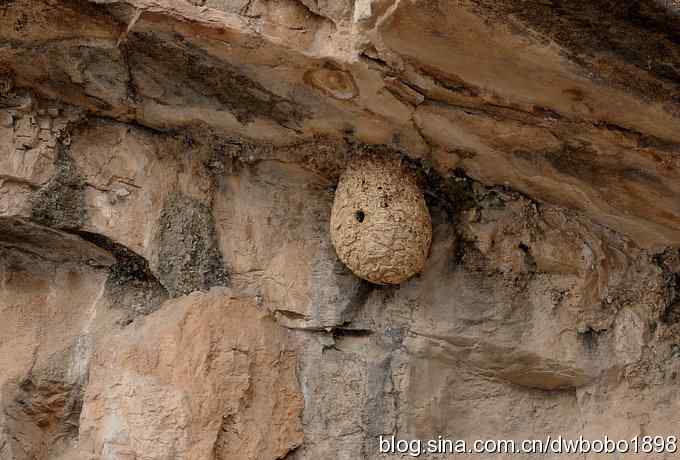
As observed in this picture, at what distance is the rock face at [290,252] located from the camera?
288cm

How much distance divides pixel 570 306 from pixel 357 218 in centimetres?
85

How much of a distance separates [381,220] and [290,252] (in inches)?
17.5

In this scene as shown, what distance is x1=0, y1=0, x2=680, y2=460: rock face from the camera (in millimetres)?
2881

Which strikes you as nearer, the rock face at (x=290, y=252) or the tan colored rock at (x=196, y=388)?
the rock face at (x=290, y=252)

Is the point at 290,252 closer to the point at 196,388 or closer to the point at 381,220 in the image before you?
the point at 381,220

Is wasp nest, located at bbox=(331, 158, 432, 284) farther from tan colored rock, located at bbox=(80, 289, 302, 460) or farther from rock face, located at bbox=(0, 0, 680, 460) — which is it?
tan colored rock, located at bbox=(80, 289, 302, 460)

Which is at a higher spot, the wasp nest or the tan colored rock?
the wasp nest

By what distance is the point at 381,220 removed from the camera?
310 centimetres

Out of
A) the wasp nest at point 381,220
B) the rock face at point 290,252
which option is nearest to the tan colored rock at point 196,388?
the rock face at point 290,252

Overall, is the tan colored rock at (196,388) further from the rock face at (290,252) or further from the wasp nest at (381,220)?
the wasp nest at (381,220)

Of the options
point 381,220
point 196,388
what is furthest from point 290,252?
point 196,388

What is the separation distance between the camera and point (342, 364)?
3.33 m

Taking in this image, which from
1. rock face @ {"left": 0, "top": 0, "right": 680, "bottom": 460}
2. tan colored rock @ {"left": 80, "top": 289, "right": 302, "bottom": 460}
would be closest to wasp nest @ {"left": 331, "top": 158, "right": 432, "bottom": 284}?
rock face @ {"left": 0, "top": 0, "right": 680, "bottom": 460}

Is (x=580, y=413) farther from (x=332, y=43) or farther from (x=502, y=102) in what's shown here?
(x=332, y=43)
